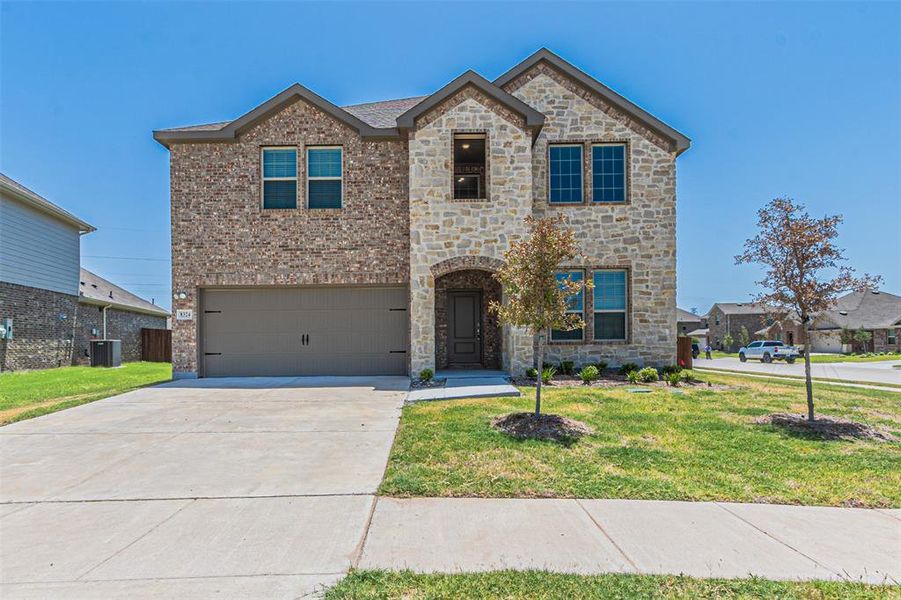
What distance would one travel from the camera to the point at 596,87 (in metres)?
13.6

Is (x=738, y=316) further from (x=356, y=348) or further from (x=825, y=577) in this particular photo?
(x=825, y=577)

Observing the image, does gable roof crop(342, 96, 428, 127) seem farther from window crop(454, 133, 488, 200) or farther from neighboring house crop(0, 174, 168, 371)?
neighboring house crop(0, 174, 168, 371)

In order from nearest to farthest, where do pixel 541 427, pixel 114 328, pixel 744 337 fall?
pixel 541 427 → pixel 114 328 → pixel 744 337

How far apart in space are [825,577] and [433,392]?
24.8ft

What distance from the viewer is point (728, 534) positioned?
3.84 metres

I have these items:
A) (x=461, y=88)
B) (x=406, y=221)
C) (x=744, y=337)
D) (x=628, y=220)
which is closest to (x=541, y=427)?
→ (x=406, y=221)

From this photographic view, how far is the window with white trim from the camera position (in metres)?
13.8

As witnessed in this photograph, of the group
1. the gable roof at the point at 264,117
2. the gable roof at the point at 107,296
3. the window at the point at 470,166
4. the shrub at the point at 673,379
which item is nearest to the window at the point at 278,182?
the gable roof at the point at 264,117

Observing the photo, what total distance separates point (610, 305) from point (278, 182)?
9855mm

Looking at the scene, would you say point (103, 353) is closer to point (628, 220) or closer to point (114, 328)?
point (114, 328)

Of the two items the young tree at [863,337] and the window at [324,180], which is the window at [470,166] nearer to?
the window at [324,180]

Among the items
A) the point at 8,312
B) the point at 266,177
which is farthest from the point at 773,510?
the point at 8,312

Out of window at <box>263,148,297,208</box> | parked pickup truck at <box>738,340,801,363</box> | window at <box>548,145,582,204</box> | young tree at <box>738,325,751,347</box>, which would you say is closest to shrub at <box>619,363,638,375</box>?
window at <box>548,145,582,204</box>

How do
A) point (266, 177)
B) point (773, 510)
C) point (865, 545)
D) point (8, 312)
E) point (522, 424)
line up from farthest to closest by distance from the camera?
1. point (8, 312)
2. point (266, 177)
3. point (522, 424)
4. point (773, 510)
5. point (865, 545)
